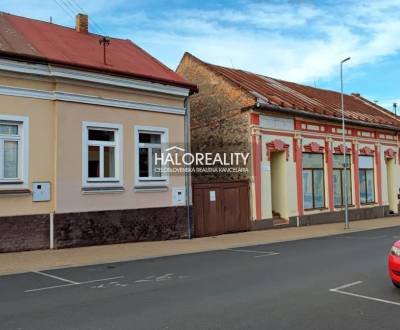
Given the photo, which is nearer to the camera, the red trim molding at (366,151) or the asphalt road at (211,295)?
the asphalt road at (211,295)

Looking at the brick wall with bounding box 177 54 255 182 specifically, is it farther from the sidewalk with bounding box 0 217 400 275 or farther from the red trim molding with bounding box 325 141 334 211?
the red trim molding with bounding box 325 141 334 211

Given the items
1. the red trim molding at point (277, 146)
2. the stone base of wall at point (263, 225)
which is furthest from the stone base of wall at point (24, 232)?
the red trim molding at point (277, 146)

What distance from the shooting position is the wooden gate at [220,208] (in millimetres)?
17609

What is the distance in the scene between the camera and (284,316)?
591 cm

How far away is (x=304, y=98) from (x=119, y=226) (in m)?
13.6

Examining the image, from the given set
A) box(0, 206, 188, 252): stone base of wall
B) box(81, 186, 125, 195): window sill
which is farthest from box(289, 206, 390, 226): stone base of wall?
box(81, 186, 125, 195): window sill

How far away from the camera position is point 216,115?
2181 cm

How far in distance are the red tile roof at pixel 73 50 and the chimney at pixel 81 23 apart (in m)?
0.31

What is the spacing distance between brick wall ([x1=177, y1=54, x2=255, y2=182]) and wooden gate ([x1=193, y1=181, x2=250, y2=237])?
4.31 feet

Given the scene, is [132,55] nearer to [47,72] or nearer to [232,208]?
[47,72]

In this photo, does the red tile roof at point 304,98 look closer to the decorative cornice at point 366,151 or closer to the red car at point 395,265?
the decorative cornice at point 366,151

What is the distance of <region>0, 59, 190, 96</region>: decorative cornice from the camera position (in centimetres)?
1325

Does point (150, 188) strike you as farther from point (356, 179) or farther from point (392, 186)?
point (392, 186)

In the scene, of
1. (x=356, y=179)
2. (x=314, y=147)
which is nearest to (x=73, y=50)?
(x=314, y=147)
